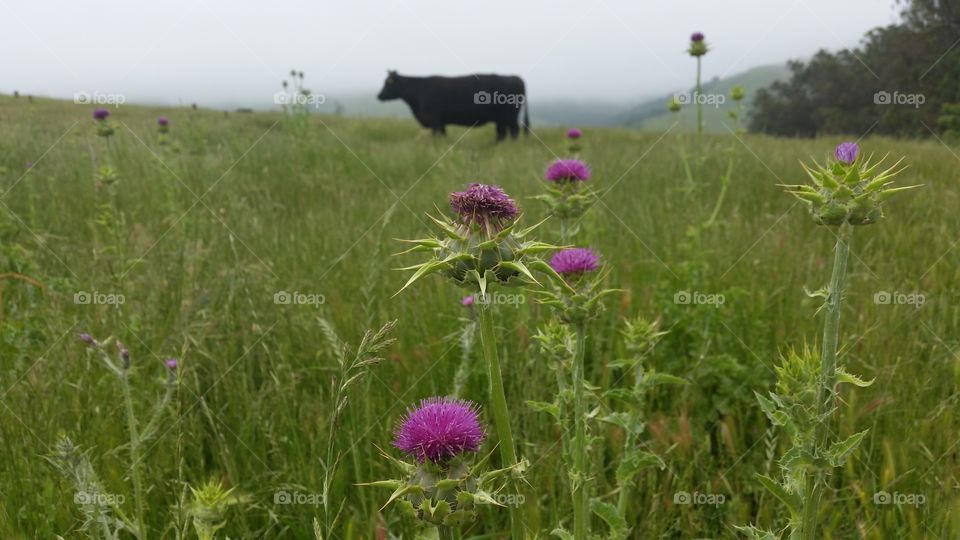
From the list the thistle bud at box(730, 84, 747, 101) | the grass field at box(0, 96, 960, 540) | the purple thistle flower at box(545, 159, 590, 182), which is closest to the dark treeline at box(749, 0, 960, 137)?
the thistle bud at box(730, 84, 747, 101)

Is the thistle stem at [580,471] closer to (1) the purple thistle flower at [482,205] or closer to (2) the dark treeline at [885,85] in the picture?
(1) the purple thistle flower at [482,205]

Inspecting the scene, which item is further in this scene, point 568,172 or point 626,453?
point 568,172

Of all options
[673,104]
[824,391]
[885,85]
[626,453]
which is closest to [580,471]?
[626,453]

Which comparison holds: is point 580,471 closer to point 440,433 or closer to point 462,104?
point 440,433

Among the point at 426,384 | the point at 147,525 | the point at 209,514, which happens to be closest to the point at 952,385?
the point at 426,384

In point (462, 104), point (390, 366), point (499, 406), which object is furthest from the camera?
point (462, 104)

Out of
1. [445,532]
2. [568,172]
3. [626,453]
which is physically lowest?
[626,453]

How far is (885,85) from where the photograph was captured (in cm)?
3181

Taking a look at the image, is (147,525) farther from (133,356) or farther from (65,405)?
(133,356)

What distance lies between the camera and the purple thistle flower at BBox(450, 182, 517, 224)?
1.94 metres

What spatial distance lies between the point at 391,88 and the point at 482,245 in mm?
27151

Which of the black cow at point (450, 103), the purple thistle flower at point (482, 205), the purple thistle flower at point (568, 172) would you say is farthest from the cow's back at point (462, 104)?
the purple thistle flower at point (482, 205)

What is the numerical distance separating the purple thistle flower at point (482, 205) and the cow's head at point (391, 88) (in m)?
26.7

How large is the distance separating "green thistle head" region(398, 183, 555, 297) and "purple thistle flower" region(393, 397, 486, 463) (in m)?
0.36
